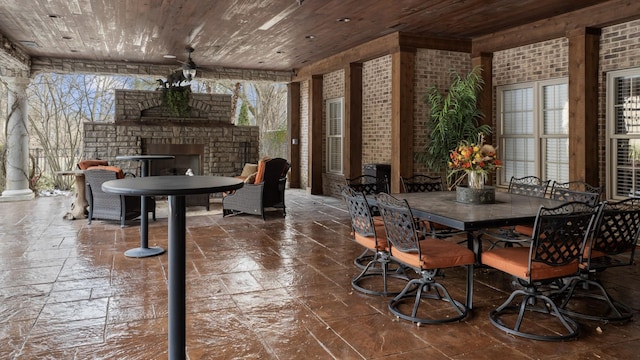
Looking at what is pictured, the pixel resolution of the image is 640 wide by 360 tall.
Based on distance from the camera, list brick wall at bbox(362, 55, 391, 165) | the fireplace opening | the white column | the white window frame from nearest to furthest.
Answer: brick wall at bbox(362, 55, 391, 165) < the white column < the fireplace opening < the white window frame

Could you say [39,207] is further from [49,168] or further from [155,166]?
[49,168]

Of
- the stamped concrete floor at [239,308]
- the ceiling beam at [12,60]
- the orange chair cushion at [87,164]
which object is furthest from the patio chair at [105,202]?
the ceiling beam at [12,60]

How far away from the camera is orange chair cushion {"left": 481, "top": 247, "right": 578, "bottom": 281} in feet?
9.86

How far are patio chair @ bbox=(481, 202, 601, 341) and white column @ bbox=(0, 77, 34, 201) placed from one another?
9.57 metres

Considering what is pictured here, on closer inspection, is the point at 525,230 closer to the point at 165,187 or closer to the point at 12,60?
the point at 165,187

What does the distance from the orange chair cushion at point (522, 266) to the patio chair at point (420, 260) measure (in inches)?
6.5

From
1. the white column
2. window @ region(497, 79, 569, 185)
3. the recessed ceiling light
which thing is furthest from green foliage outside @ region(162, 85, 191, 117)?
window @ region(497, 79, 569, 185)

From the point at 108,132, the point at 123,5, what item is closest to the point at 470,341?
the point at 123,5

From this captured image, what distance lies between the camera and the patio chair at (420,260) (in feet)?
10.5

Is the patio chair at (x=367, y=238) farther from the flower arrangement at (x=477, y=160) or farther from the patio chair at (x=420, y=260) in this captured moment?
the flower arrangement at (x=477, y=160)

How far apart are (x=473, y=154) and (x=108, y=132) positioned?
8174 mm

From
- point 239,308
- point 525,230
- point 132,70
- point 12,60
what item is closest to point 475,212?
point 525,230

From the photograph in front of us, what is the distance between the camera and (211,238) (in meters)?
5.91

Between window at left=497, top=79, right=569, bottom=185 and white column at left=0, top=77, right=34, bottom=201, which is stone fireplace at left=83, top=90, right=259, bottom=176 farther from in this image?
window at left=497, top=79, right=569, bottom=185
